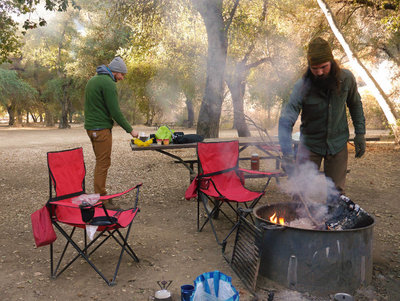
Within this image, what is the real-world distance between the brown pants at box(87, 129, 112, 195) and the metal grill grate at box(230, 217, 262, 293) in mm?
2235

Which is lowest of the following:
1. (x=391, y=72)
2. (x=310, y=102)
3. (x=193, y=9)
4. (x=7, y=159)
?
(x=7, y=159)

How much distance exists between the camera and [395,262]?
338cm

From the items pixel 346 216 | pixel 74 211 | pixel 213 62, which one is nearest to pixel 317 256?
pixel 346 216

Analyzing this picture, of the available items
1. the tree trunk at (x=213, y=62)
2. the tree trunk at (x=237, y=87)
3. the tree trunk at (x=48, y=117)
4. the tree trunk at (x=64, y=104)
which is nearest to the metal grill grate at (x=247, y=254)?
the tree trunk at (x=213, y=62)

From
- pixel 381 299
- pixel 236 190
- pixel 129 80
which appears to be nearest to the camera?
pixel 381 299

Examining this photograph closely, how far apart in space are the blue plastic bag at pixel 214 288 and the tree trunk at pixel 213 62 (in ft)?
24.1

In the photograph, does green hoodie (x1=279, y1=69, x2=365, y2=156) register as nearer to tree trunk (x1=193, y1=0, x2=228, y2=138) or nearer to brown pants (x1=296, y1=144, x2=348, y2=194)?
brown pants (x1=296, y1=144, x2=348, y2=194)

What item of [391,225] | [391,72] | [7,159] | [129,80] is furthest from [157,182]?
[129,80]

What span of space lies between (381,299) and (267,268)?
2.78 feet

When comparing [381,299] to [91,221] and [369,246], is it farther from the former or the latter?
[91,221]

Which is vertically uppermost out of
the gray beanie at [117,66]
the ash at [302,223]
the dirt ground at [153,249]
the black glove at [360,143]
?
the gray beanie at [117,66]

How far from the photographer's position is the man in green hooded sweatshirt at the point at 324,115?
2936mm

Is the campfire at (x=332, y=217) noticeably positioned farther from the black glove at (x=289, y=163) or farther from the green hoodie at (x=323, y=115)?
the green hoodie at (x=323, y=115)

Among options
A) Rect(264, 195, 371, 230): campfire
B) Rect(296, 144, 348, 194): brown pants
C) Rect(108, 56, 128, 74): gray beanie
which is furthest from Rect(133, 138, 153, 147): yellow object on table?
Rect(296, 144, 348, 194): brown pants
